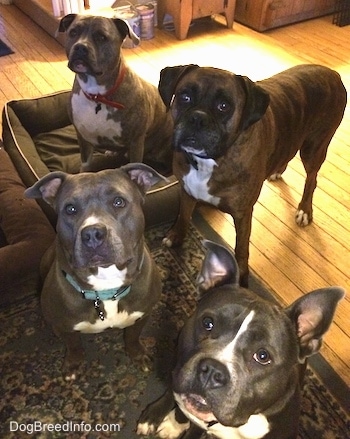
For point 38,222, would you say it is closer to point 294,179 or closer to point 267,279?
point 267,279

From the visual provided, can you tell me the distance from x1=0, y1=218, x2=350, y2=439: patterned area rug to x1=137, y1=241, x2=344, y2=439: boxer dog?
539mm

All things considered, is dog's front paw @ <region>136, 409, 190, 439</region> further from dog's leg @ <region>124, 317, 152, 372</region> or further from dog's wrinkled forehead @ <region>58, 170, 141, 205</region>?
dog's wrinkled forehead @ <region>58, 170, 141, 205</region>

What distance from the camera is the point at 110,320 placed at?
206cm

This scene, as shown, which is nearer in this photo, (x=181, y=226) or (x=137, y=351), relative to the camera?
(x=137, y=351)

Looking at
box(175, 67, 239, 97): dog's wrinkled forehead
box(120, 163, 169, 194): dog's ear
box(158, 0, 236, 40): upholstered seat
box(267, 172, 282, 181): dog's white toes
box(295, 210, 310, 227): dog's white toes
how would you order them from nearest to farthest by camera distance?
1. box(120, 163, 169, 194): dog's ear
2. box(175, 67, 239, 97): dog's wrinkled forehead
3. box(295, 210, 310, 227): dog's white toes
4. box(267, 172, 282, 181): dog's white toes
5. box(158, 0, 236, 40): upholstered seat

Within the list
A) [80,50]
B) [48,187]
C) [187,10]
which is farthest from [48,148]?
[187,10]

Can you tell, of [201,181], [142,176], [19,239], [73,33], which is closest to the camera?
A: [142,176]

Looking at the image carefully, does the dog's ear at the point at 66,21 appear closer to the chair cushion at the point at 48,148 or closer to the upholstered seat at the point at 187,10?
the chair cushion at the point at 48,148

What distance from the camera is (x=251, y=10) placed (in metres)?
5.84

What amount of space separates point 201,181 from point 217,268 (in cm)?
78

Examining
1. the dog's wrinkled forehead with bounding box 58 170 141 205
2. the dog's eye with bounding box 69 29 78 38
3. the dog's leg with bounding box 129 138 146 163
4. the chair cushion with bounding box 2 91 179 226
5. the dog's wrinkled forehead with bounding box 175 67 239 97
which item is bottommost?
the chair cushion with bounding box 2 91 179 226

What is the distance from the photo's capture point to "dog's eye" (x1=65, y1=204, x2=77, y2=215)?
6.04 ft

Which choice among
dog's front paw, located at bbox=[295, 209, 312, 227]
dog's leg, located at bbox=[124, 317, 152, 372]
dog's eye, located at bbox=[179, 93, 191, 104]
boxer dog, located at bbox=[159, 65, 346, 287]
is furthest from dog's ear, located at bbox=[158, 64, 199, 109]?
dog's front paw, located at bbox=[295, 209, 312, 227]
